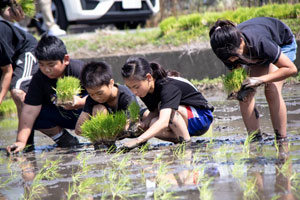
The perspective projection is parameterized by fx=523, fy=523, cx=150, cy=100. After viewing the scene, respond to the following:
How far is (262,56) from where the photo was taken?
412 cm

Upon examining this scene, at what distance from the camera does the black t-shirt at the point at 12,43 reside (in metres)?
5.27

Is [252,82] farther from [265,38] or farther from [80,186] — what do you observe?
[80,186]

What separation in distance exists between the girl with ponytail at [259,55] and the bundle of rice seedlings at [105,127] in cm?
100

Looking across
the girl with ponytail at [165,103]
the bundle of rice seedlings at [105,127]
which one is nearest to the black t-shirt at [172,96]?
the girl with ponytail at [165,103]

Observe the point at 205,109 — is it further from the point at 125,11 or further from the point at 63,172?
the point at 125,11

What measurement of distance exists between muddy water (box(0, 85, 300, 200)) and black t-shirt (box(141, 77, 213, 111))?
13.9 inches

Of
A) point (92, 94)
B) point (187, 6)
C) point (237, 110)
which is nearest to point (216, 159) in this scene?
point (92, 94)

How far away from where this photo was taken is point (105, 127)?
4.40m

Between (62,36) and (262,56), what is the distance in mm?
6737

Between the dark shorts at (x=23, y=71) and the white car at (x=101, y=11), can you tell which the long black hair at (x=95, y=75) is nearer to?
the dark shorts at (x=23, y=71)

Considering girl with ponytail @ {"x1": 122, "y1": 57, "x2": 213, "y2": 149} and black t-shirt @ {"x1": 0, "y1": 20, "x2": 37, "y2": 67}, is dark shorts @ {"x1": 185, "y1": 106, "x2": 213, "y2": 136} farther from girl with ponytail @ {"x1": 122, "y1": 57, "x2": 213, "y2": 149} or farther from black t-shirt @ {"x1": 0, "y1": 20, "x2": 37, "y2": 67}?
black t-shirt @ {"x1": 0, "y1": 20, "x2": 37, "y2": 67}

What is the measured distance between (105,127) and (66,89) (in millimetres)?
574

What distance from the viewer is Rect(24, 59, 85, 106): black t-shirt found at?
5.07 metres

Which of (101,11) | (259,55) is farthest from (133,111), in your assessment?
(101,11)
